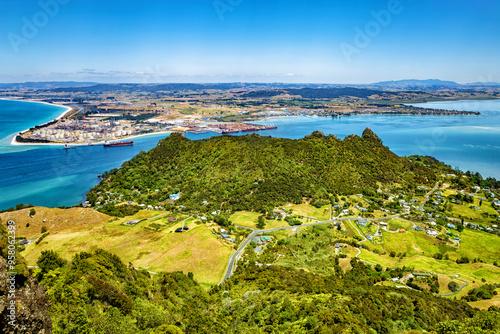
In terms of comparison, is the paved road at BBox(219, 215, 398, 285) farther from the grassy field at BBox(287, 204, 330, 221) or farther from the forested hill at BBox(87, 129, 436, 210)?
the forested hill at BBox(87, 129, 436, 210)

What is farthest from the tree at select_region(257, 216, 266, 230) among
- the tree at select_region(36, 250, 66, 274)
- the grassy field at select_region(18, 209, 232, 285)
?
the tree at select_region(36, 250, 66, 274)

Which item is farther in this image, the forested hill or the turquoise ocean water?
the turquoise ocean water

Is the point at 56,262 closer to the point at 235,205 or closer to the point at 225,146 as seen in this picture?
the point at 235,205

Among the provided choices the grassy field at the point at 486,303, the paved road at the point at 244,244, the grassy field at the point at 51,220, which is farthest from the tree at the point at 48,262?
the grassy field at the point at 486,303

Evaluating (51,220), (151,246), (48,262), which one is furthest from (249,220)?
(48,262)

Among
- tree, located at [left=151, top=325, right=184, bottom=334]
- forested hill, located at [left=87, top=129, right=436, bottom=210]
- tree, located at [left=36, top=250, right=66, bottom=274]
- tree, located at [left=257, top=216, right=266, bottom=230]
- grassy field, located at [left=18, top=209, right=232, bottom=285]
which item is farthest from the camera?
forested hill, located at [left=87, top=129, right=436, bottom=210]

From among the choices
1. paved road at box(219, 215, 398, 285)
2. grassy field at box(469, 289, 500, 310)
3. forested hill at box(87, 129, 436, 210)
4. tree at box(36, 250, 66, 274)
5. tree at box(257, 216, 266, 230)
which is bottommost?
paved road at box(219, 215, 398, 285)
